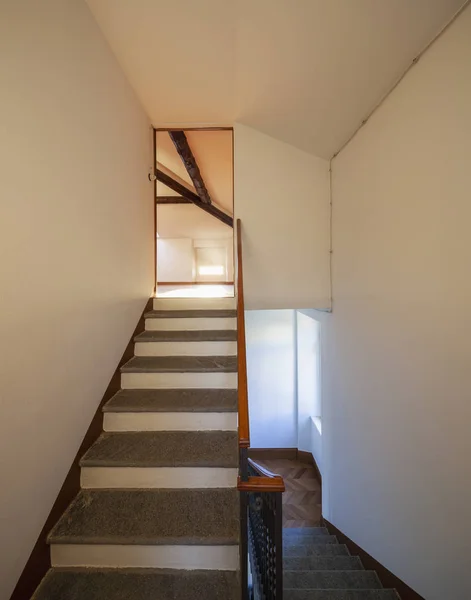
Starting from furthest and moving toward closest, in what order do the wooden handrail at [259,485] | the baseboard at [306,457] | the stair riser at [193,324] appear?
the baseboard at [306,457] < the stair riser at [193,324] < the wooden handrail at [259,485]

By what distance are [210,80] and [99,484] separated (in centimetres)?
→ 327

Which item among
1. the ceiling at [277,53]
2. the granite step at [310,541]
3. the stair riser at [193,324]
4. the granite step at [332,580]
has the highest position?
the ceiling at [277,53]

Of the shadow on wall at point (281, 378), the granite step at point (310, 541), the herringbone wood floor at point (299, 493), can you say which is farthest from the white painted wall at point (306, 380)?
the granite step at point (310, 541)

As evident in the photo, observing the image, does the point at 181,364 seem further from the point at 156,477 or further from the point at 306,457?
the point at 306,457

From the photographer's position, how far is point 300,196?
3232mm

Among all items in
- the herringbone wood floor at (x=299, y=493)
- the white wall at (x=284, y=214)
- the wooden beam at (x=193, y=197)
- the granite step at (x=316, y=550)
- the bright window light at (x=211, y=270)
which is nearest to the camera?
the granite step at (x=316, y=550)

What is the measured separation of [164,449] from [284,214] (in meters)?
2.55

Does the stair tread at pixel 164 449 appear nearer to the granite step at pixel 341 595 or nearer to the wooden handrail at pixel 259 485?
the wooden handrail at pixel 259 485

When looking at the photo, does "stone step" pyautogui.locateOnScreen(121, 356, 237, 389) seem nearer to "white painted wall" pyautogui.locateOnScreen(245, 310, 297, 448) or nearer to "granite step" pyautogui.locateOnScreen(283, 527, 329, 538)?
"granite step" pyautogui.locateOnScreen(283, 527, 329, 538)

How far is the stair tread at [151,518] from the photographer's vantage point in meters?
1.45

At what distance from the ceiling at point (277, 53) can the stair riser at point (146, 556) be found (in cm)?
284

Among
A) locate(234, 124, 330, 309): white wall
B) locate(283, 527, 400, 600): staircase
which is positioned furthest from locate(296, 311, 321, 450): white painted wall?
locate(283, 527, 400, 600): staircase

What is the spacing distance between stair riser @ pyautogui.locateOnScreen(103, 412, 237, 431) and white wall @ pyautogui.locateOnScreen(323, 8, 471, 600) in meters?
1.12

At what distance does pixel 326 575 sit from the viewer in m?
2.17
